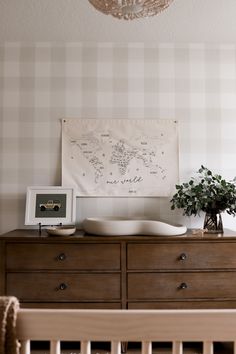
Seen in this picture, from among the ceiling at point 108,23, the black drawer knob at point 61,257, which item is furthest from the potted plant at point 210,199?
the ceiling at point 108,23

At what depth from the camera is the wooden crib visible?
71 centimetres

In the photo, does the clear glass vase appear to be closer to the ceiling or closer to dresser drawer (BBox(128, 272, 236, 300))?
dresser drawer (BBox(128, 272, 236, 300))

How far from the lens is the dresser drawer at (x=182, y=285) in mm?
2348

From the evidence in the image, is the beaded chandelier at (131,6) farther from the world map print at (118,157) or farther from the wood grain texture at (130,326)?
the world map print at (118,157)

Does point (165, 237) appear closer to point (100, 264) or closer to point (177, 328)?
point (100, 264)

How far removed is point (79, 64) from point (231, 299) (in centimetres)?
218

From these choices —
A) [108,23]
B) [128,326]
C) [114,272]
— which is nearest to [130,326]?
[128,326]

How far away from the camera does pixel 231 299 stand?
7.75 feet

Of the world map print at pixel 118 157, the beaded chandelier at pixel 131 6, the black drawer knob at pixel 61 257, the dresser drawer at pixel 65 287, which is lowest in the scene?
the dresser drawer at pixel 65 287

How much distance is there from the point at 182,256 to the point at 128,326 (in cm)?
171

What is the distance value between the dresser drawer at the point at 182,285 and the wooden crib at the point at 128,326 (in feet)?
5.46

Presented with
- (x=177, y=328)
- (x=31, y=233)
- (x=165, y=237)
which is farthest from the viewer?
(x=31, y=233)

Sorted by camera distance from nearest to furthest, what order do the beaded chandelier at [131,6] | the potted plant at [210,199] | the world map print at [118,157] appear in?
1. the beaded chandelier at [131,6]
2. the potted plant at [210,199]
3. the world map print at [118,157]

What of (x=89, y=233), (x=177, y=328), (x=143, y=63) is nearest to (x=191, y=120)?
(x=143, y=63)
